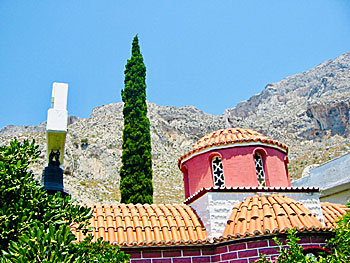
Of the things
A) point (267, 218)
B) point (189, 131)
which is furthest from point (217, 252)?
point (189, 131)

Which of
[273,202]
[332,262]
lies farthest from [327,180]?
[332,262]

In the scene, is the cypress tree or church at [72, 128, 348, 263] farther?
the cypress tree

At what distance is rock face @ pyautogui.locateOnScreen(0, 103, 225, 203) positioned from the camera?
42938mm

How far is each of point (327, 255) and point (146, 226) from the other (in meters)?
4.37

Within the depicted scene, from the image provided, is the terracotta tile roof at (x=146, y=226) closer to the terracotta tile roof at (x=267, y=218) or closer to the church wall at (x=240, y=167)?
the terracotta tile roof at (x=267, y=218)

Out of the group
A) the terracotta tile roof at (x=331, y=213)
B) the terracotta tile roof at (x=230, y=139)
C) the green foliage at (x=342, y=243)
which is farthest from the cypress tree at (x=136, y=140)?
the green foliage at (x=342, y=243)

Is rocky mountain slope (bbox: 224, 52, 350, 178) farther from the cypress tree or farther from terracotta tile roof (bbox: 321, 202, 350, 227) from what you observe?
terracotta tile roof (bbox: 321, 202, 350, 227)

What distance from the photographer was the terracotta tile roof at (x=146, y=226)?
8930 mm

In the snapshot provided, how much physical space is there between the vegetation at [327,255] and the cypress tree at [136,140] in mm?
10402

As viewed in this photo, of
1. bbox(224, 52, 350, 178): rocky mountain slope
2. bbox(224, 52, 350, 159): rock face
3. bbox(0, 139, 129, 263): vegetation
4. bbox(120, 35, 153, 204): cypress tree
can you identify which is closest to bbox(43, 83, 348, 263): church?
bbox(0, 139, 129, 263): vegetation

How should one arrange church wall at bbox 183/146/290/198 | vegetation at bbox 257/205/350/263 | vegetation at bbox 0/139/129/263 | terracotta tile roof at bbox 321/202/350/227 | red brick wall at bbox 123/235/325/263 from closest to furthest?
vegetation at bbox 0/139/129/263 → vegetation at bbox 257/205/350/263 → red brick wall at bbox 123/235/325/263 → terracotta tile roof at bbox 321/202/350/227 → church wall at bbox 183/146/290/198

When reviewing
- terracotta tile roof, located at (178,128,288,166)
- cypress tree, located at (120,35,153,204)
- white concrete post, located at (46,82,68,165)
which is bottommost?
white concrete post, located at (46,82,68,165)

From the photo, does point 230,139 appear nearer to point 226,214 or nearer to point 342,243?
point 226,214

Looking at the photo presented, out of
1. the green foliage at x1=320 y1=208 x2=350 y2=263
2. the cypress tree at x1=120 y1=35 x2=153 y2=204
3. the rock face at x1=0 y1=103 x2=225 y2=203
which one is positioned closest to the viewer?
the green foliage at x1=320 y1=208 x2=350 y2=263
